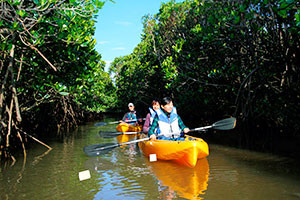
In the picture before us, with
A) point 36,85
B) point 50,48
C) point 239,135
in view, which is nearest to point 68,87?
point 36,85

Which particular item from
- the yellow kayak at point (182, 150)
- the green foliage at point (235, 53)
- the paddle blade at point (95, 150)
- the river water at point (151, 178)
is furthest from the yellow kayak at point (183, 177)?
the green foliage at point (235, 53)

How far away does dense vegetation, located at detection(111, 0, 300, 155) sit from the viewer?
636 centimetres

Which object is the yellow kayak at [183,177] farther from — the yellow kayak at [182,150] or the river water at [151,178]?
the yellow kayak at [182,150]

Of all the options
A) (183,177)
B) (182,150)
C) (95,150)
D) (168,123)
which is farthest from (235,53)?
(95,150)

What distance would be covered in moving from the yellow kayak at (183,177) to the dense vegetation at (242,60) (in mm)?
1679

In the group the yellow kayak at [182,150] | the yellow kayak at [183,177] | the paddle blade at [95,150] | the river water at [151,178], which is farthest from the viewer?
the paddle blade at [95,150]

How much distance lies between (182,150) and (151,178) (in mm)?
833

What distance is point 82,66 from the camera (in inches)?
250

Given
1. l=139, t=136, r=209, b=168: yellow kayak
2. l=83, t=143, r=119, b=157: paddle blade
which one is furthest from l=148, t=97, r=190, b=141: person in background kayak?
l=83, t=143, r=119, b=157: paddle blade

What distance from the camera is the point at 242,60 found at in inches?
331

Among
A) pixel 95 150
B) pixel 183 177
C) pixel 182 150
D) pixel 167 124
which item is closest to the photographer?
pixel 183 177

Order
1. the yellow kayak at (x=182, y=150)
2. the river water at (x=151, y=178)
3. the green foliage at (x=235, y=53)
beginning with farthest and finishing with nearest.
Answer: the green foliage at (x=235, y=53) → the yellow kayak at (x=182, y=150) → the river water at (x=151, y=178)

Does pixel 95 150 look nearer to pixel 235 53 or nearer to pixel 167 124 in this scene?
pixel 167 124

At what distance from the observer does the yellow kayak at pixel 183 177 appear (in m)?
4.32
